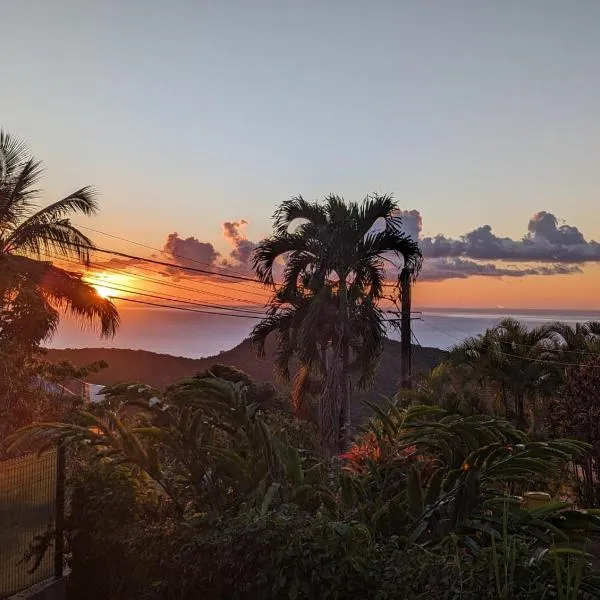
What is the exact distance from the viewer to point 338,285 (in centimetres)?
1616

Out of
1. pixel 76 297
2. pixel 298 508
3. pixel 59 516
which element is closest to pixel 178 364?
pixel 76 297

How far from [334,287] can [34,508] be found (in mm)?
10511

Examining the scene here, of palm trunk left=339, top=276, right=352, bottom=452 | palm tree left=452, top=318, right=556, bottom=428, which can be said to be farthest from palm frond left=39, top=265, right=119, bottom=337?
palm tree left=452, top=318, right=556, bottom=428

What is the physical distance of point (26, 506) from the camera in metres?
6.80

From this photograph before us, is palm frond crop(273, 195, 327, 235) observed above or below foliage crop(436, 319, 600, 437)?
above

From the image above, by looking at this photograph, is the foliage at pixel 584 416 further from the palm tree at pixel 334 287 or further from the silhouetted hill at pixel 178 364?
the silhouetted hill at pixel 178 364

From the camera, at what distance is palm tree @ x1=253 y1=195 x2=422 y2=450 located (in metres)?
15.8

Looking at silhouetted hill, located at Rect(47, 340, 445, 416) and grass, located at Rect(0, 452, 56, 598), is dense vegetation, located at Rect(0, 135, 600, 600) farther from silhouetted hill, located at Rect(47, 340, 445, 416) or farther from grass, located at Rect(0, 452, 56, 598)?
silhouetted hill, located at Rect(47, 340, 445, 416)

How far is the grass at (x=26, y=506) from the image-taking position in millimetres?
6559

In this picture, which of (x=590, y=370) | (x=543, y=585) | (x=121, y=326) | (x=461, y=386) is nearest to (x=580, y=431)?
(x=590, y=370)

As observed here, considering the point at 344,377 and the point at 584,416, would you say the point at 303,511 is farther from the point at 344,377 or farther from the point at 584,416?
the point at 344,377

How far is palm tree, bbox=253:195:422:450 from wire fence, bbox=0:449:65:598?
362 inches

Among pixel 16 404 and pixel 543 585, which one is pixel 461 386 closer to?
pixel 16 404

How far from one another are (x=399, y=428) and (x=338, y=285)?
31.4 ft
